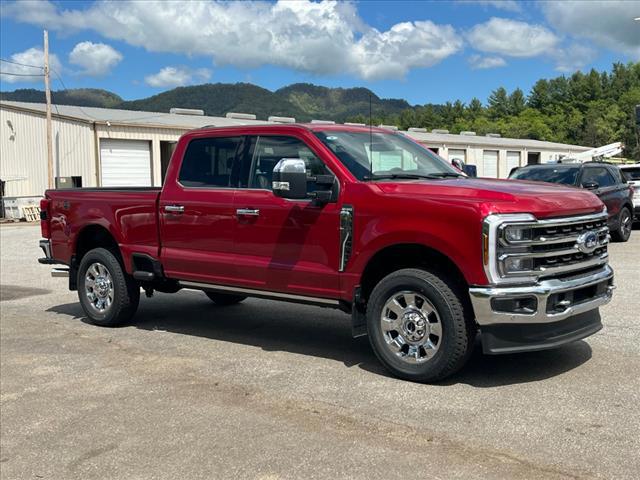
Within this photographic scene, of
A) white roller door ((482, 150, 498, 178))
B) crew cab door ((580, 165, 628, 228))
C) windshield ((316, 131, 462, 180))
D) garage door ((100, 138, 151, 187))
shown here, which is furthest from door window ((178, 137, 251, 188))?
white roller door ((482, 150, 498, 178))

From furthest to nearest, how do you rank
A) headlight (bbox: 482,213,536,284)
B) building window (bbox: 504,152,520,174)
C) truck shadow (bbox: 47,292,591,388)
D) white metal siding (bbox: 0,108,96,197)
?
building window (bbox: 504,152,520,174), white metal siding (bbox: 0,108,96,197), truck shadow (bbox: 47,292,591,388), headlight (bbox: 482,213,536,284)

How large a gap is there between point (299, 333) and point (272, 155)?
1.98 metres

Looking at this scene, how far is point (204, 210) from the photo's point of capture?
686 cm

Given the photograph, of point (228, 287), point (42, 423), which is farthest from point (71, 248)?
point (42, 423)

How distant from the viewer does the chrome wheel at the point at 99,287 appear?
8.00 meters

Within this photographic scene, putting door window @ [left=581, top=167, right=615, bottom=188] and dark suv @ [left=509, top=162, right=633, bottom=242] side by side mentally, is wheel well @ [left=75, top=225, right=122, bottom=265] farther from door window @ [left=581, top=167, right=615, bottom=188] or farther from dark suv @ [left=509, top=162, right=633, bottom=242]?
door window @ [left=581, top=167, right=615, bottom=188]

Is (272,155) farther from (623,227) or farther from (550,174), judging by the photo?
(623,227)

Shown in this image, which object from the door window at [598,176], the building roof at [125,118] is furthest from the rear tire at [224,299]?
the building roof at [125,118]

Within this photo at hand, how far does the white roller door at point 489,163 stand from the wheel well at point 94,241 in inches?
1879

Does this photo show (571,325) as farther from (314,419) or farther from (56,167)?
(56,167)


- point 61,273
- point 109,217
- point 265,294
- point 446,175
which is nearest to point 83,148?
point 61,273

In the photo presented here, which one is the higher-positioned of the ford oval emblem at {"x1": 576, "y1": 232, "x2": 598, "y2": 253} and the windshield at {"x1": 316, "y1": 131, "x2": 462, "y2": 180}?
the windshield at {"x1": 316, "y1": 131, "x2": 462, "y2": 180}

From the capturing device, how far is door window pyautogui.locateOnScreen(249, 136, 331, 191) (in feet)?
20.7

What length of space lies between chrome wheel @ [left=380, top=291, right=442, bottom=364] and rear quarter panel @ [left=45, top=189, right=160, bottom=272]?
296 centimetres
